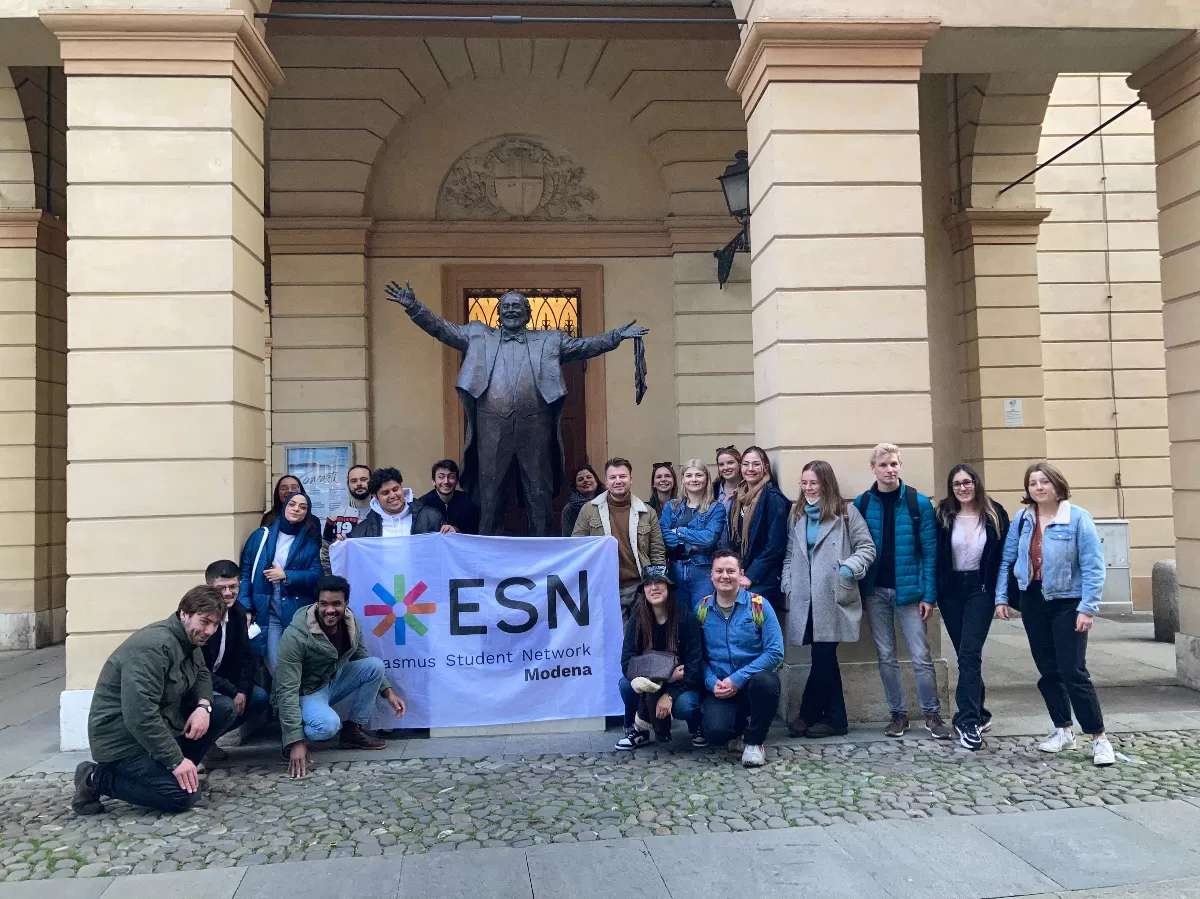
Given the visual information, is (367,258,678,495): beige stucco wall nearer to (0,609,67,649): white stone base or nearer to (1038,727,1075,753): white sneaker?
(0,609,67,649): white stone base

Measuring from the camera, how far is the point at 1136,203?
12.3m

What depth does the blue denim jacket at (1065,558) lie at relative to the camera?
209 inches

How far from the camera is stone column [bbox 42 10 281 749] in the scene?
6.22 m

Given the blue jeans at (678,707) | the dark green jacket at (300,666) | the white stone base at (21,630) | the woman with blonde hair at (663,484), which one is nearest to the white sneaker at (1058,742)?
the blue jeans at (678,707)

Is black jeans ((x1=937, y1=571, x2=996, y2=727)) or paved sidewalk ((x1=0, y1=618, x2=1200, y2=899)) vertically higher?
black jeans ((x1=937, y1=571, x2=996, y2=727))

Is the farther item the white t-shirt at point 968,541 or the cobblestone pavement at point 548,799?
the white t-shirt at point 968,541

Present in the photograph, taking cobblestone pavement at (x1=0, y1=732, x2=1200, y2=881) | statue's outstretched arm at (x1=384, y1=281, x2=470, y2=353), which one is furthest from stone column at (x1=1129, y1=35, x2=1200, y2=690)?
statue's outstretched arm at (x1=384, y1=281, x2=470, y2=353)

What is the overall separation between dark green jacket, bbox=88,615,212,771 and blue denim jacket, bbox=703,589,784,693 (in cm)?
295

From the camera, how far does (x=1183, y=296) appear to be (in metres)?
7.45

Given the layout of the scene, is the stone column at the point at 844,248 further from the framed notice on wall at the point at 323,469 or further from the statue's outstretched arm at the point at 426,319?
the framed notice on wall at the point at 323,469

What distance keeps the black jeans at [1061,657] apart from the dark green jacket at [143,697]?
481cm

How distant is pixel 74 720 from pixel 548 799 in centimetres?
341

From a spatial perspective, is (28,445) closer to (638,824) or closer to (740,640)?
(740,640)

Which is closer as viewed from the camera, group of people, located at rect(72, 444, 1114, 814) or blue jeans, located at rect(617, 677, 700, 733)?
group of people, located at rect(72, 444, 1114, 814)
